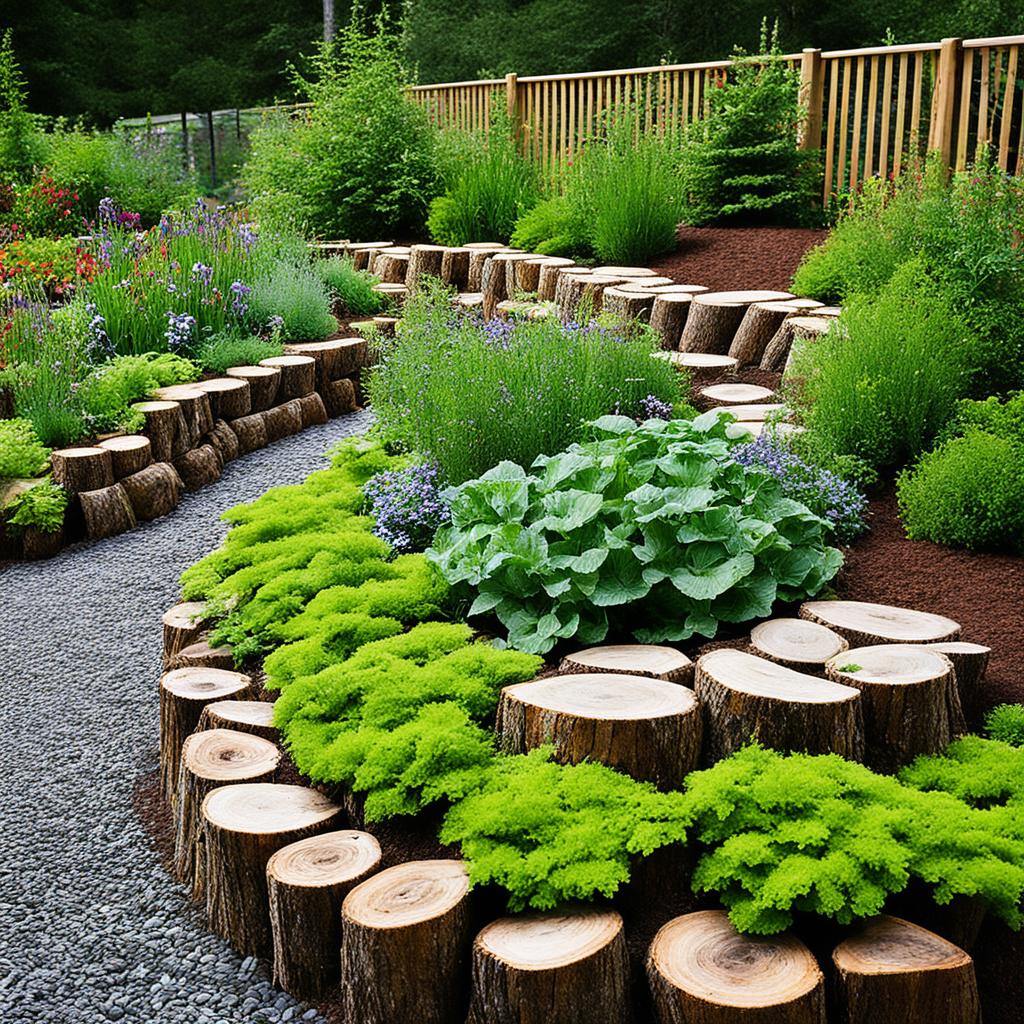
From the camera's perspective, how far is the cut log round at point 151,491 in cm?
612

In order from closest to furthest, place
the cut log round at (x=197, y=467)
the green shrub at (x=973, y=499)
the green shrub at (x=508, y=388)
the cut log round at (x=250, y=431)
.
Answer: the green shrub at (x=973, y=499) < the green shrub at (x=508, y=388) < the cut log round at (x=197, y=467) < the cut log round at (x=250, y=431)

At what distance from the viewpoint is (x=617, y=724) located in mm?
2768

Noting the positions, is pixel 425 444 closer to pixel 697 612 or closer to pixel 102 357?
pixel 697 612

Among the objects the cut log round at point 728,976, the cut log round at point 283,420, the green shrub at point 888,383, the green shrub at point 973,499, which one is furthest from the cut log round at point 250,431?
the cut log round at point 728,976

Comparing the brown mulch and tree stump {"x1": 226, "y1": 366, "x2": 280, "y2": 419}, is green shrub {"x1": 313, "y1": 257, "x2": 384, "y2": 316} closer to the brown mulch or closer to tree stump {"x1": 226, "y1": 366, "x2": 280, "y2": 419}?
tree stump {"x1": 226, "y1": 366, "x2": 280, "y2": 419}

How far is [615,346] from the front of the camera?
5.09 meters

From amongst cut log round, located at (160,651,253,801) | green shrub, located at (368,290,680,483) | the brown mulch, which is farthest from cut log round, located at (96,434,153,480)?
the brown mulch

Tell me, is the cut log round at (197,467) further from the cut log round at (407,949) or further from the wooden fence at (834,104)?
the wooden fence at (834,104)

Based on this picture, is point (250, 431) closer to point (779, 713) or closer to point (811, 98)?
point (779, 713)

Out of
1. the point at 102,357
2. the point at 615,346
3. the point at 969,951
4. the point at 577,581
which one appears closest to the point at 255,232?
the point at 102,357

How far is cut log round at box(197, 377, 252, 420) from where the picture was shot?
6.89 m

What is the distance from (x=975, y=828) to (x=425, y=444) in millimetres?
2690

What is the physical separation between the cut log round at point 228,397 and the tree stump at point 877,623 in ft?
14.3

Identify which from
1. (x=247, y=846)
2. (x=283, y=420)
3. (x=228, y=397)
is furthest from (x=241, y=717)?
(x=283, y=420)
